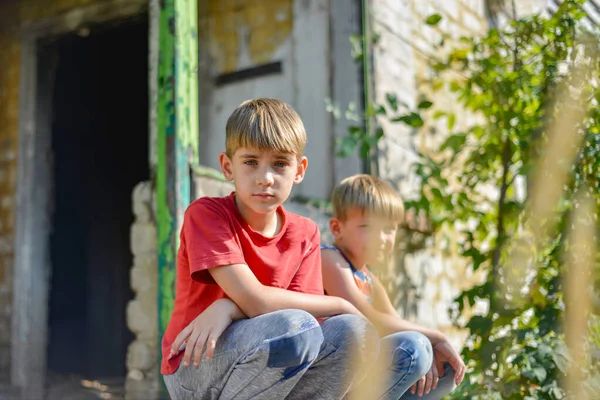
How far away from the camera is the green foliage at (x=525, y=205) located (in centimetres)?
277

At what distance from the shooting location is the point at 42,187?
4594mm

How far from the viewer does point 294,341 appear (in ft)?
5.20

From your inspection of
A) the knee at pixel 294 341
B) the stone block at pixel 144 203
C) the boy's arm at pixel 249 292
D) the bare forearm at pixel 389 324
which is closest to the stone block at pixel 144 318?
the stone block at pixel 144 203

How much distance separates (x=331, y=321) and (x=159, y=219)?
1312mm

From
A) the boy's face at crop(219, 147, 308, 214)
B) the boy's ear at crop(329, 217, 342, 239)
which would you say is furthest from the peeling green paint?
the boy's face at crop(219, 147, 308, 214)

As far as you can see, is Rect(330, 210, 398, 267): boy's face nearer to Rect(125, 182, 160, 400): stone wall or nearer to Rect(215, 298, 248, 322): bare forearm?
Rect(215, 298, 248, 322): bare forearm

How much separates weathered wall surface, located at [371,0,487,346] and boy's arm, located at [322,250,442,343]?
161 centimetres

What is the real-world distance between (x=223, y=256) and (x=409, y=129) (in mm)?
2673

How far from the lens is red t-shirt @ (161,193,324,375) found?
5.61 ft

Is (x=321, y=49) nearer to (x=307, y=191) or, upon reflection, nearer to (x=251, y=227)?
(x=307, y=191)

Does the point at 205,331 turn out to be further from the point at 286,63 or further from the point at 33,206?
the point at 33,206

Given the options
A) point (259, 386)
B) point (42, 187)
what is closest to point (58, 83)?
point (42, 187)

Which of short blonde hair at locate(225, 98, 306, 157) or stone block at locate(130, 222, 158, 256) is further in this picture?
stone block at locate(130, 222, 158, 256)

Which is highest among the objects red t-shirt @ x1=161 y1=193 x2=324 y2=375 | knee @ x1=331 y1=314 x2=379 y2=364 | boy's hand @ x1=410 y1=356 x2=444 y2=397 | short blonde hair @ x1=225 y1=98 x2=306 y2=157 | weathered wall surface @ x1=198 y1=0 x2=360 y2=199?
weathered wall surface @ x1=198 y1=0 x2=360 y2=199
